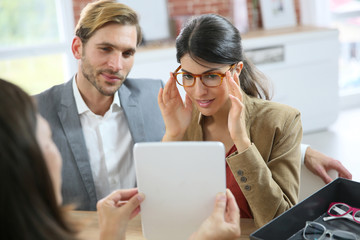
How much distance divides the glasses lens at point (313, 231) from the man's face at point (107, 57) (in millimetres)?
1161

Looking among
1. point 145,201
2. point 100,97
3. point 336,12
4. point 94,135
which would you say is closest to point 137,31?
point 100,97

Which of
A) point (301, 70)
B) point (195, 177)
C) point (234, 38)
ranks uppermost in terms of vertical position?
point (234, 38)

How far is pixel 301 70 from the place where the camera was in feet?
15.1

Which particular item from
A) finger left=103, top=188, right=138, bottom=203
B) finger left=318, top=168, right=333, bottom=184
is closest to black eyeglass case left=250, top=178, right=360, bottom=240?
finger left=318, top=168, right=333, bottom=184

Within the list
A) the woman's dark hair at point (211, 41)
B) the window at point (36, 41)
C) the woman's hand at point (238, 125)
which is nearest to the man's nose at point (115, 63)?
the woman's dark hair at point (211, 41)

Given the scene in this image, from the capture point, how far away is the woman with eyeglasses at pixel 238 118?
5.57 ft

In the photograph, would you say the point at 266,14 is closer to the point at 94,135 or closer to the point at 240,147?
the point at 94,135

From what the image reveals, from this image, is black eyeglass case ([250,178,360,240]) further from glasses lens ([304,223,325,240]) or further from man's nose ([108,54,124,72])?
man's nose ([108,54,124,72])

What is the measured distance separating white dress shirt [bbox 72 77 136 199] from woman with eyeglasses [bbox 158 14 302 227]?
1.12ft

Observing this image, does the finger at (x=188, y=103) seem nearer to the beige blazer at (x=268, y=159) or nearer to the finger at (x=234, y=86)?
the beige blazer at (x=268, y=159)

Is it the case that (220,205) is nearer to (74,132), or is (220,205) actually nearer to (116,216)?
(116,216)

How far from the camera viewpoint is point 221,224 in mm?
1315

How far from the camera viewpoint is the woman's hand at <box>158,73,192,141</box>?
6.72ft

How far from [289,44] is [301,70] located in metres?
0.29
